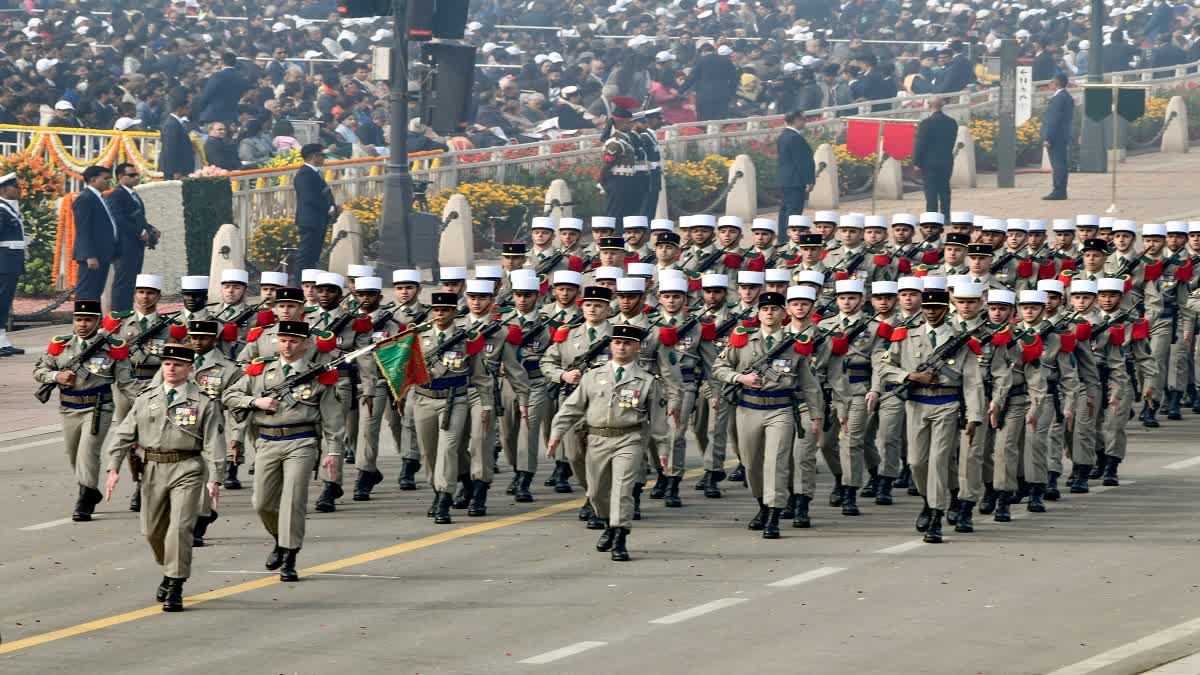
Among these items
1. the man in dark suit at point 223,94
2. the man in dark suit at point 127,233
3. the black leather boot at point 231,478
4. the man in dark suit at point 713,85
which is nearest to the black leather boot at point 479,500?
the black leather boot at point 231,478

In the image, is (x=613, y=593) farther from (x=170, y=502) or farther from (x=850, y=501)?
(x=850, y=501)

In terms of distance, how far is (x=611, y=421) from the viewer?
17250 millimetres

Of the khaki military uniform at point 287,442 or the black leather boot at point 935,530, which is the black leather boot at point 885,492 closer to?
the black leather boot at point 935,530

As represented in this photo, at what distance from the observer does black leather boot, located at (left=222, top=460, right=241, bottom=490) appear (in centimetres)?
2009

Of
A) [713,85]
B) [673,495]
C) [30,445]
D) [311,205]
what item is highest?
[713,85]

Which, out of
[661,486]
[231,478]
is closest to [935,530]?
[661,486]

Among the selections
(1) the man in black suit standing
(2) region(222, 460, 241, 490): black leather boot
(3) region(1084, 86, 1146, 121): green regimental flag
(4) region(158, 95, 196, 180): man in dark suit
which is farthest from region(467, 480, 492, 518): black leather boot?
(3) region(1084, 86, 1146, 121): green regimental flag

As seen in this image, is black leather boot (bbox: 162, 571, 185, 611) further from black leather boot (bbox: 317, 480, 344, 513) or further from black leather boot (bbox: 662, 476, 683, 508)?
black leather boot (bbox: 662, 476, 683, 508)

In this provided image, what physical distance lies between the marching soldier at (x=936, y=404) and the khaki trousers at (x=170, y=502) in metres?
5.38

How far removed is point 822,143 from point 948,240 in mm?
17113

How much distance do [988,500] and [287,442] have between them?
5734 millimetres

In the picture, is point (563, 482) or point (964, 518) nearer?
point (964, 518)

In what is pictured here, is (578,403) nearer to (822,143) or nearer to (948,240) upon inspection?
(948,240)

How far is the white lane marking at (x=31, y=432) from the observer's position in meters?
22.4
